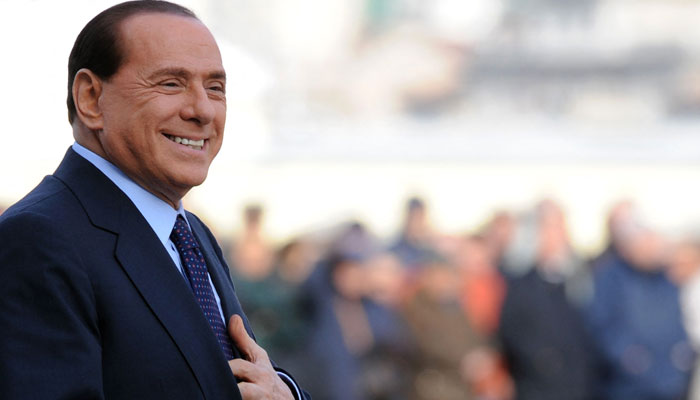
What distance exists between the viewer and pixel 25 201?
7.55 feet

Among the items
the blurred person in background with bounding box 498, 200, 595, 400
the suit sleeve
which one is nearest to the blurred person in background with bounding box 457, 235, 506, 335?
the blurred person in background with bounding box 498, 200, 595, 400

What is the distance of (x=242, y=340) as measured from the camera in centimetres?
254

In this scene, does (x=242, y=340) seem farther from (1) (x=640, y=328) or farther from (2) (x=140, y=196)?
(1) (x=640, y=328)

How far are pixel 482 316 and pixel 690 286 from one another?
1707 mm

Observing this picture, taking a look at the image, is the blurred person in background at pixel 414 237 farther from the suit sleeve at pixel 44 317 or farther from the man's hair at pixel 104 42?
the suit sleeve at pixel 44 317

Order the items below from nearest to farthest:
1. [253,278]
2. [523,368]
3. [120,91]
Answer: [120,91]
[253,278]
[523,368]

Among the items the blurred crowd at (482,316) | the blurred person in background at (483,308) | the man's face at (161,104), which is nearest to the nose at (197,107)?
the man's face at (161,104)

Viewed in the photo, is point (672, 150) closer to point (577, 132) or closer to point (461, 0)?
point (577, 132)

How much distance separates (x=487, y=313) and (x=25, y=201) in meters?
6.65

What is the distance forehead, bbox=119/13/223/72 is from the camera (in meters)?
2.44

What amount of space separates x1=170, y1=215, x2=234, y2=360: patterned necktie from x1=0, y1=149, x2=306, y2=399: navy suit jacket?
9 centimetres

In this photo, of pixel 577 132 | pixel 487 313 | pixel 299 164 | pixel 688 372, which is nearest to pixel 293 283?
pixel 487 313

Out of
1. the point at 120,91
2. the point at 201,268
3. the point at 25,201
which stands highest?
the point at 120,91

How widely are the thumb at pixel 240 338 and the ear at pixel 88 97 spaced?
452mm
